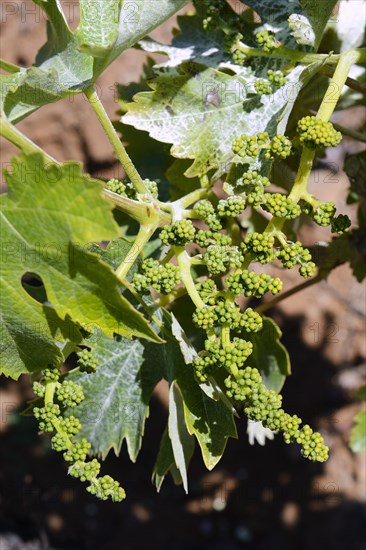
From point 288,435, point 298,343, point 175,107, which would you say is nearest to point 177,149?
point 175,107

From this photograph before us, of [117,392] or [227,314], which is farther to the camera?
[117,392]

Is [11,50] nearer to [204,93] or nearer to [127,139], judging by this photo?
[127,139]

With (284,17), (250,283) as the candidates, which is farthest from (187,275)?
(284,17)

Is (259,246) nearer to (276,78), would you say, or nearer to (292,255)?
(292,255)

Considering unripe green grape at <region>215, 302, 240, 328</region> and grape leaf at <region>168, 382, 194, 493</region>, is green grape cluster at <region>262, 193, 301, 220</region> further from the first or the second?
grape leaf at <region>168, 382, 194, 493</region>

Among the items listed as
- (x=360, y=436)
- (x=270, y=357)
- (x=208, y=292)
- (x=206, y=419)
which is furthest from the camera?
(x=360, y=436)

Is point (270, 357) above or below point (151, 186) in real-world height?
below
